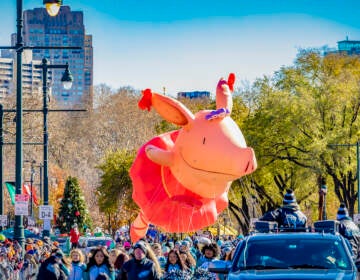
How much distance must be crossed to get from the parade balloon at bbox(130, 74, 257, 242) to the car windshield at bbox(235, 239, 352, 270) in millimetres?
12929

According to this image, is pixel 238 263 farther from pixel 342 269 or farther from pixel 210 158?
pixel 210 158

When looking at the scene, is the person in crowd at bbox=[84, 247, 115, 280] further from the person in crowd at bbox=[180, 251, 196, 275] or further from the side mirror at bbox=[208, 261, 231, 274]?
the side mirror at bbox=[208, 261, 231, 274]

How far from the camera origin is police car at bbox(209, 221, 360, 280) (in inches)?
535

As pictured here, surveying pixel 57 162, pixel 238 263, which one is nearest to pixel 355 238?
pixel 238 263

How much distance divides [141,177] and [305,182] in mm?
27092

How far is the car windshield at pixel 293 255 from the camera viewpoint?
1401 centimetres

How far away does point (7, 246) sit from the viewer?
36.2 meters

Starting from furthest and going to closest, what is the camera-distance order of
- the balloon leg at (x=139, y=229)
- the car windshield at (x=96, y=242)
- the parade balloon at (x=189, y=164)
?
the car windshield at (x=96, y=242), the balloon leg at (x=139, y=229), the parade balloon at (x=189, y=164)

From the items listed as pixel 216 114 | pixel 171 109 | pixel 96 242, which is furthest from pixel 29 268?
pixel 96 242

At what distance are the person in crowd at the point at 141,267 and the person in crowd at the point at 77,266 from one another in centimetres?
210

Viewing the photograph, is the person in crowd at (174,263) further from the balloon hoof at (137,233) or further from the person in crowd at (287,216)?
the balloon hoof at (137,233)

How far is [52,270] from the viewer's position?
722 inches

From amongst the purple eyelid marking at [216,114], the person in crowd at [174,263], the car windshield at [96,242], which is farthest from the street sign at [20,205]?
the car windshield at [96,242]

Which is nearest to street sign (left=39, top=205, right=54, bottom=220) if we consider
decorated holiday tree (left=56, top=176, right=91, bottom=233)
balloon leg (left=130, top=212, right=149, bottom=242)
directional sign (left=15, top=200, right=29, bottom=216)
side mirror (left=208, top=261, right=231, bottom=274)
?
balloon leg (left=130, top=212, right=149, bottom=242)
